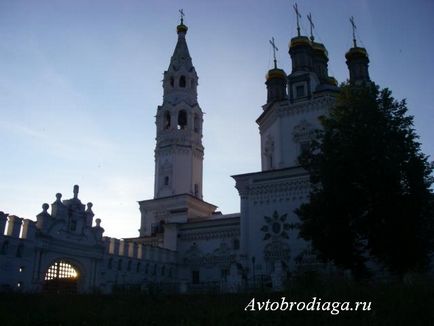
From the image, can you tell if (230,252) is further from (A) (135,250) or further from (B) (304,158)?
(B) (304,158)

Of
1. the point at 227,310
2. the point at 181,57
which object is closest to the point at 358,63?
the point at 181,57

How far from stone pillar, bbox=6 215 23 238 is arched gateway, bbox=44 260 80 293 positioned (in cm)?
281

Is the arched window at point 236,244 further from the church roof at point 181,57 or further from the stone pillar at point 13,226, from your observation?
the church roof at point 181,57

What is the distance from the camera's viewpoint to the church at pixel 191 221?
21797 millimetres

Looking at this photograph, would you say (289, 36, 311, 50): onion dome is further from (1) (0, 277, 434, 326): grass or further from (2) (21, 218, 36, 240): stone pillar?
(1) (0, 277, 434, 326): grass

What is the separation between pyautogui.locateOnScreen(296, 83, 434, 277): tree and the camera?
16.2m

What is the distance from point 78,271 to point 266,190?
1209 centimetres

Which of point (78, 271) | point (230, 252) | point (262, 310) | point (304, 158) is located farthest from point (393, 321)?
point (230, 252)

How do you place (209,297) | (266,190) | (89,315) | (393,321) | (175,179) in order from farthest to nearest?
(175,179) → (266,190) → (209,297) → (89,315) → (393,321)

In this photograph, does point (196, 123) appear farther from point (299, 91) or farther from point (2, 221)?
point (2, 221)

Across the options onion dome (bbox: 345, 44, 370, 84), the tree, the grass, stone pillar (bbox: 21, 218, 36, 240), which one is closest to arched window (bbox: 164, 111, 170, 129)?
onion dome (bbox: 345, 44, 370, 84)

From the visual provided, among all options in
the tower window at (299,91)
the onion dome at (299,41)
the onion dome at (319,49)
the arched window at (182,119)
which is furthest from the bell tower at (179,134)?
the onion dome at (319,49)

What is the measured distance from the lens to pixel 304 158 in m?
18.7

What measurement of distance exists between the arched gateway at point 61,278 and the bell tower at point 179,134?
507 inches
